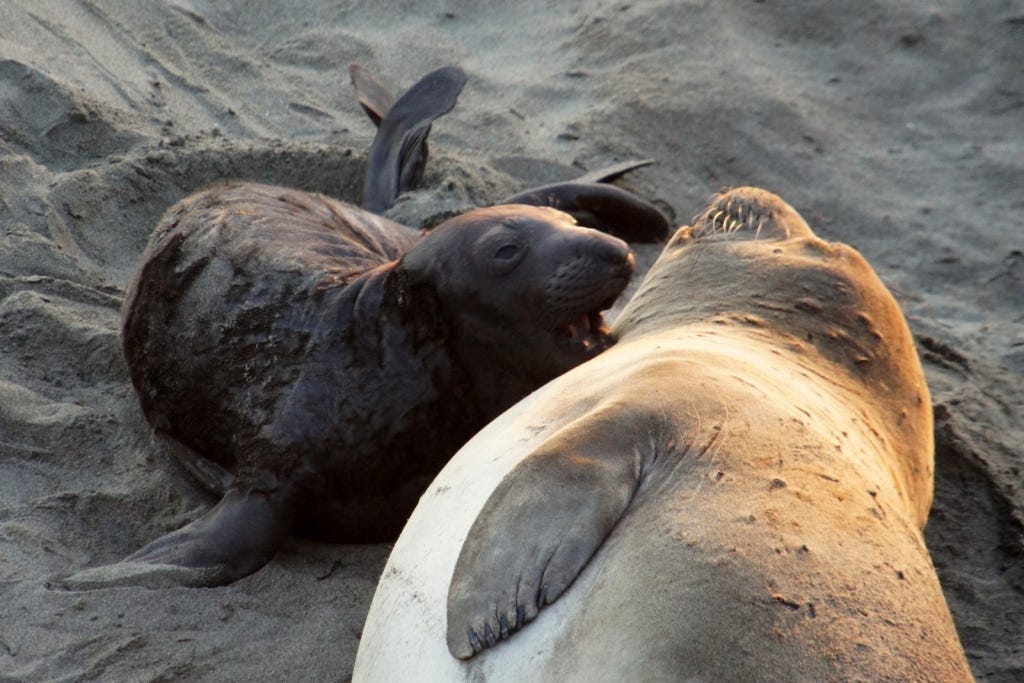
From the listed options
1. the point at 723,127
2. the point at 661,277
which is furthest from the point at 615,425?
the point at 723,127

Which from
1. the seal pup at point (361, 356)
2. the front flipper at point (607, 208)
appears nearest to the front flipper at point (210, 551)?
the seal pup at point (361, 356)

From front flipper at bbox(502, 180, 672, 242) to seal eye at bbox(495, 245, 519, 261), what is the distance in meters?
1.25

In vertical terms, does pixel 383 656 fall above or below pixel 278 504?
above

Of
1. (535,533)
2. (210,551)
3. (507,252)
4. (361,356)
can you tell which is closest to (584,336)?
(507,252)

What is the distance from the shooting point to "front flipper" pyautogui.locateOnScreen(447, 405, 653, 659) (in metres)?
2.28

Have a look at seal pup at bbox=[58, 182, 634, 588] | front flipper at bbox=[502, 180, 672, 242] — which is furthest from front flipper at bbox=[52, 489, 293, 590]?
front flipper at bbox=[502, 180, 672, 242]

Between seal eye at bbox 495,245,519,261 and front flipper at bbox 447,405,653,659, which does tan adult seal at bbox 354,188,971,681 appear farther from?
seal eye at bbox 495,245,519,261

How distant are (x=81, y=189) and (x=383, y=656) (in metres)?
3.14

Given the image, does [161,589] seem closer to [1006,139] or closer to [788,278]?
[788,278]

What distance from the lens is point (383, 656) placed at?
2.56 m

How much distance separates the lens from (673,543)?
231cm

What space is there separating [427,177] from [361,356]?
1.99 meters

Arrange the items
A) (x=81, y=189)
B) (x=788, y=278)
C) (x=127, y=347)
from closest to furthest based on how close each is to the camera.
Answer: (x=788, y=278)
(x=127, y=347)
(x=81, y=189)

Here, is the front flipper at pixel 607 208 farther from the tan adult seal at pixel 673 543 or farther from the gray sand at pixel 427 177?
the tan adult seal at pixel 673 543
